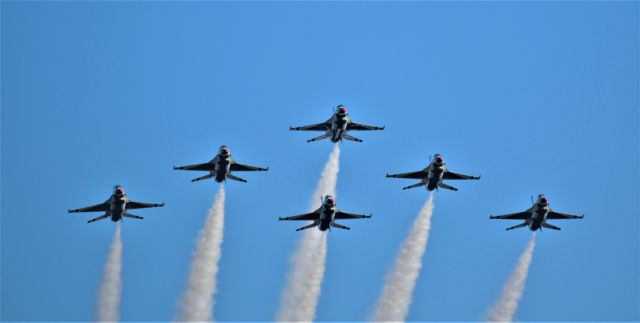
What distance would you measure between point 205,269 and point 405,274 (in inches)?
717

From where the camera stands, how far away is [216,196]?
364ft

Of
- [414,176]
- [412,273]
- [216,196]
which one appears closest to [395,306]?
[412,273]

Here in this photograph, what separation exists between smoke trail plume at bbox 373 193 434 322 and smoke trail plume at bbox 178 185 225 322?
49.5 feet

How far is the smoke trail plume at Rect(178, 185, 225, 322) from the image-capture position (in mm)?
103812

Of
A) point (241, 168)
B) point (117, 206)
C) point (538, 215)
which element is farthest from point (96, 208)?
point (538, 215)

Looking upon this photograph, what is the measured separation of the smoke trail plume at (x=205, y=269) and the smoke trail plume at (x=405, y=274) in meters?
15.1

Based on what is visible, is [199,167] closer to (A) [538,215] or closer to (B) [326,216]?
(B) [326,216]

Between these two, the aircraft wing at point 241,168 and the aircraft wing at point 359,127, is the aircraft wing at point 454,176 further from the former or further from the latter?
the aircraft wing at point 241,168

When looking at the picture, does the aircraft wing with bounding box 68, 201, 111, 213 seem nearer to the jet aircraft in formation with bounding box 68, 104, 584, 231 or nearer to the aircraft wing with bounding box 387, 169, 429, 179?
the jet aircraft in formation with bounding box 68, 104, 584, 231

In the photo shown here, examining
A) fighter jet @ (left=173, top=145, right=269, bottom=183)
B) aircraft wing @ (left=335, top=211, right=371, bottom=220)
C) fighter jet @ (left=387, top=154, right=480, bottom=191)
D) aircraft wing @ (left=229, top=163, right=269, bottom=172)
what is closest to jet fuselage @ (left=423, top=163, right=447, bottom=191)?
fighter jet @ (left=387, top=154, right=480, bottom=191)

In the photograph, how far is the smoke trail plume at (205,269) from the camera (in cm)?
10381

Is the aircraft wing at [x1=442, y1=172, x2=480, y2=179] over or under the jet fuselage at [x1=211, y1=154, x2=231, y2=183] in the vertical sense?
over

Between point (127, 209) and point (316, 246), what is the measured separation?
17838 millimetres

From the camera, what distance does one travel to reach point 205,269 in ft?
353
